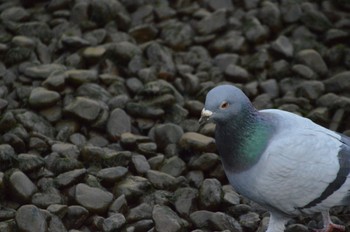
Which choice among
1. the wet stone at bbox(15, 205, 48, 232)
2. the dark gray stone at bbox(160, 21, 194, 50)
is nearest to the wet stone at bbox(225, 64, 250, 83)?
the dark gray stone at bbox(160, 21, 194, 50)

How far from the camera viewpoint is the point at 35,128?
4.66m

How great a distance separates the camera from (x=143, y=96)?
197 inches

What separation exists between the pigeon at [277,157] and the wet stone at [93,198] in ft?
A: 2.44

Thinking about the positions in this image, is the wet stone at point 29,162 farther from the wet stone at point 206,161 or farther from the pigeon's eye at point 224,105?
the pigeon's eye at point 224,105

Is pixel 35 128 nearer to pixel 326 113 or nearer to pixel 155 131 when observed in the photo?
pixel 155 131

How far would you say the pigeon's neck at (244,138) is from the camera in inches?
144

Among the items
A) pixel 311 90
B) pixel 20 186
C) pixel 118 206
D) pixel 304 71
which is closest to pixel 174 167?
pixel 118 206

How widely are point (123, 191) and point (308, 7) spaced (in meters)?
2.46

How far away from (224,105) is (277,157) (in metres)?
0.34


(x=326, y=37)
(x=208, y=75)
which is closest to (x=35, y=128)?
Result: (x=208, y=75)

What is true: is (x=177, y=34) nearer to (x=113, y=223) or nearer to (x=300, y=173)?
(x=113, y=223)

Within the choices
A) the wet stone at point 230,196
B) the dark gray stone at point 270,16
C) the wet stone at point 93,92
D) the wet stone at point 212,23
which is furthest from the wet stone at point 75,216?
the dark gray stone at point 270,16

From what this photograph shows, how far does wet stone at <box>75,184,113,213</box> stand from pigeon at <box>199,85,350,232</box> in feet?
2.44

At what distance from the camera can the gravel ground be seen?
4.12 m
